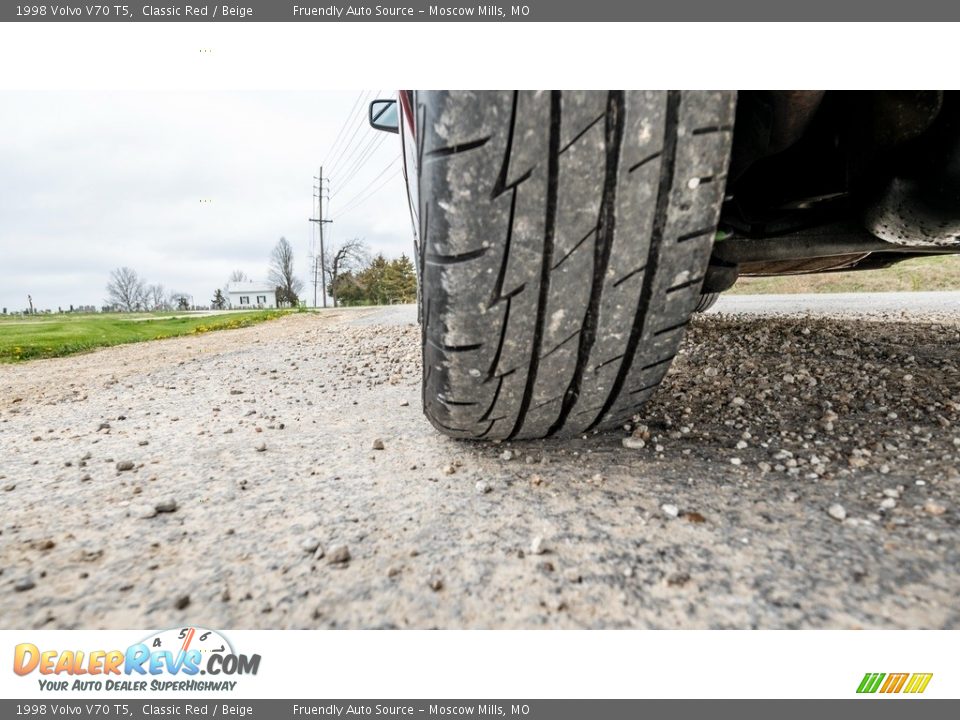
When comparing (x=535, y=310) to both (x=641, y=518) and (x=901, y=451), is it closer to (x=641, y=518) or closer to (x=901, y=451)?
(x=641, y=518)

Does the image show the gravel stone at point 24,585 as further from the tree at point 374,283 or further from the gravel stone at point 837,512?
the tree at point 374,283

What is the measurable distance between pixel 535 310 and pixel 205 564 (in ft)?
2.35

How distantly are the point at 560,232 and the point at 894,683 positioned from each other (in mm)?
776

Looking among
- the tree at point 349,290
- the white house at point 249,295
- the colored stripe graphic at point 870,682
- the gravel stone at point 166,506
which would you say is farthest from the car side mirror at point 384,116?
the white house at point 249,295

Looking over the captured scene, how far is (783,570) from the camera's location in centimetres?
72

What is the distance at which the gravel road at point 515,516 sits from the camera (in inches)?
26.7

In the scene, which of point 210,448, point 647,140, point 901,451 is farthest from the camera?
point 210,448

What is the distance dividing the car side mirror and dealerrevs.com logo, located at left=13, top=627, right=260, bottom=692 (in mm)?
1494

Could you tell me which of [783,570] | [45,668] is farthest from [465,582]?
[45,668]

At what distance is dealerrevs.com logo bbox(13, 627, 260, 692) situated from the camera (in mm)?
649

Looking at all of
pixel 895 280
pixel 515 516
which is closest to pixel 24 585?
pixel 515 516

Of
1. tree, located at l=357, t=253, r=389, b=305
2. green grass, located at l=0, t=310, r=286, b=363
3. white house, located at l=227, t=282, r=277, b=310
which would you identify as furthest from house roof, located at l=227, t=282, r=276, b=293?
green grass, located at l=0, t=310, r=286, b=363

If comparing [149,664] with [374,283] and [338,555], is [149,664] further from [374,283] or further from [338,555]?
[374,283]

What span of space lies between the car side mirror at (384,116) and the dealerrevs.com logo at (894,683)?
172cm
